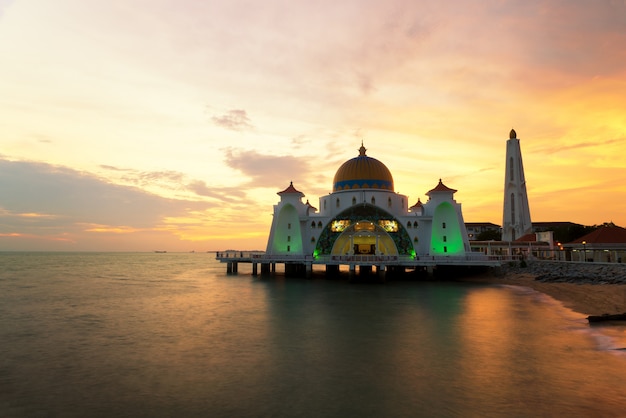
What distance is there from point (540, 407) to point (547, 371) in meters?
3.04

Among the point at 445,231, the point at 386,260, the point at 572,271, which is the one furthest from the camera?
the point at 445,231

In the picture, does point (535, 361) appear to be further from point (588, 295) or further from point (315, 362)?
point (588, 295)

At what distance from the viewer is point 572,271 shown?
117 ft

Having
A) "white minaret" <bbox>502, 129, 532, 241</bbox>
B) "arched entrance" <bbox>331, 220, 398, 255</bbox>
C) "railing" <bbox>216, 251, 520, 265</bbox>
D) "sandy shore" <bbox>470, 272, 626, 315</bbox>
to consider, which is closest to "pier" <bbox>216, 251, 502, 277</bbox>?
A: "railing" <bbox>216, 251, 520, 265</bbox>

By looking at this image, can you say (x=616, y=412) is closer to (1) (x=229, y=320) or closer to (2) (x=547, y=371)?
(2) (x=547, y=371)

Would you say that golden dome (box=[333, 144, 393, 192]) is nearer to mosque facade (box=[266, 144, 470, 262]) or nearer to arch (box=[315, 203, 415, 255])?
mosque facade (box=[266, 144, 470, 262])

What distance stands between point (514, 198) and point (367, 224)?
111 feet

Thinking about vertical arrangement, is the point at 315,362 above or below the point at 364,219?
below

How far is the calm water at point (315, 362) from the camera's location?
1016 cm

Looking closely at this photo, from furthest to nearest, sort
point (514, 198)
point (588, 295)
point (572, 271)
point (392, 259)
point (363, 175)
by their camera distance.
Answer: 1. point (514, 198)
2. point (363, 175)
3. point (392, 259)
4. point (572, 271)
5. point (588, 295)

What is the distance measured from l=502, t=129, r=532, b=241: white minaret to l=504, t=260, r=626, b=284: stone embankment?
1047 inches

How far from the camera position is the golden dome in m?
50.0

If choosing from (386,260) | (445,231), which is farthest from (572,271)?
(386,260)

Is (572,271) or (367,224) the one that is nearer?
(572,271)
